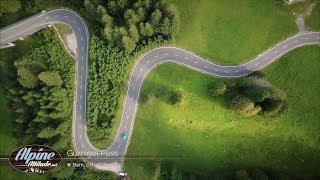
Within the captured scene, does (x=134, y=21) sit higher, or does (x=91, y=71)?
(x=134, y=21)

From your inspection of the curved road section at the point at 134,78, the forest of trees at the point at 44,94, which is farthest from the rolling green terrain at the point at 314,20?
the forest of trees at the point at 44,94

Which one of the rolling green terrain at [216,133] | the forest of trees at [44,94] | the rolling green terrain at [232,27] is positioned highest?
the rolling green terrain at [232,27]

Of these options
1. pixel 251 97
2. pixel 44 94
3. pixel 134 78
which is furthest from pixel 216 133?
pixel 44 94

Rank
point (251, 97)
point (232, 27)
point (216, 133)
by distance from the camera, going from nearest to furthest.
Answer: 1. point (251, 97)
2. point (216, 133)
3. point (232, 27)

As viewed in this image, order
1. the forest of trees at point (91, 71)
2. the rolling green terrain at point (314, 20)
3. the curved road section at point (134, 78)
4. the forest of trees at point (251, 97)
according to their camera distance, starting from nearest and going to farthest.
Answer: the forest of trees at point (251, 97), the forest of trees at point (91, 71), the curved road section at point (134, 78), the rolling green terrain at point (314, 20)

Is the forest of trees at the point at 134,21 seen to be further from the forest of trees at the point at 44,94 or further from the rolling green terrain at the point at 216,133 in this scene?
the forest of trees at the point at 44,94

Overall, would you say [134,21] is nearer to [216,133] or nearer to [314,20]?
[216,133]
